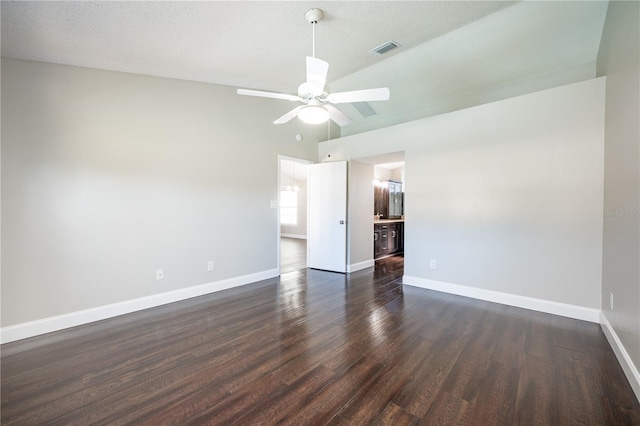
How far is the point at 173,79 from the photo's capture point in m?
3.33

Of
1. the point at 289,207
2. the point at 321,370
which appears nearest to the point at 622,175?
the point at 321,370

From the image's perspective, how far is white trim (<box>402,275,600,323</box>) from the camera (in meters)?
2.78

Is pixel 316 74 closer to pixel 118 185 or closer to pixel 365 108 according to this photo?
pixel 118 185

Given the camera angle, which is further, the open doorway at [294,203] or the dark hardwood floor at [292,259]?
the open doorway at [294,203]

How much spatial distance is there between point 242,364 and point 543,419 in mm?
1963

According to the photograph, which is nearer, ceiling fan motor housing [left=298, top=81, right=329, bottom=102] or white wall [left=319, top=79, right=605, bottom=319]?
ceiling fan motor housing [left=298, top=81, right=329, bottom=102]

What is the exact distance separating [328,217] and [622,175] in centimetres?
375

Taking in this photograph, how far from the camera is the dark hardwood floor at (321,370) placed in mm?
1541

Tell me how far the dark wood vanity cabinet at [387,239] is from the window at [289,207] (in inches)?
184

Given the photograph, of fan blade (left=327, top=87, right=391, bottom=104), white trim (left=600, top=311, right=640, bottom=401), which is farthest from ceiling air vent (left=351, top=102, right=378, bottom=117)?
white trim (left=600, top=311, right=640, bottom=401)

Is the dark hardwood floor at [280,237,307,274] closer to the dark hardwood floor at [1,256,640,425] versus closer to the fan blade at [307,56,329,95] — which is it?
the dark hardwood floor at [1,256,640,425]

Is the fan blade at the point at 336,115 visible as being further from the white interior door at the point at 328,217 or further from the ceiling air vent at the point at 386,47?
the white interior door at the point at 328,217

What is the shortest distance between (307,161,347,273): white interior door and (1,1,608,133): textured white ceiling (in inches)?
68.3

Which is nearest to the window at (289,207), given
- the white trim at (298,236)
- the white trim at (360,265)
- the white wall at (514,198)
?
the white trim at (298,236)
